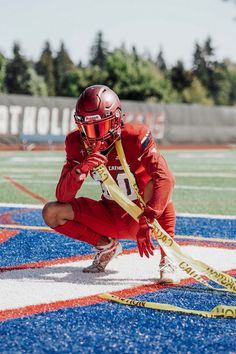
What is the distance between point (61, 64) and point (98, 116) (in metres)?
128

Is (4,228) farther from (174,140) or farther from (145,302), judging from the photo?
(174,140)

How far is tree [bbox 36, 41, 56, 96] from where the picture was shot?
117m

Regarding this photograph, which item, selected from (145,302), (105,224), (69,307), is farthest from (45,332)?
(105,224)

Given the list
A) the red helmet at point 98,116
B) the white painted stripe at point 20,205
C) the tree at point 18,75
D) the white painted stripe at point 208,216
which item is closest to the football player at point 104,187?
the red helmet at point 98,116

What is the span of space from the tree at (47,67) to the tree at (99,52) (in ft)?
50.0

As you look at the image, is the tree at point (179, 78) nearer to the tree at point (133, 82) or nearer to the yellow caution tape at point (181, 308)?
the tree at point (133, 82)

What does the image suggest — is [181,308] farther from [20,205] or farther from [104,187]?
[20,205]

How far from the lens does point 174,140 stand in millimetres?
30969

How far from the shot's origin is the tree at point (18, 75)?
267 feet

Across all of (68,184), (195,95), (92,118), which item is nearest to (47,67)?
(195,95)

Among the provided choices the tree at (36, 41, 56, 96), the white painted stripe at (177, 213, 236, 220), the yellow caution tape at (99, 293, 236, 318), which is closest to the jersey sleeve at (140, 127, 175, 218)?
the yellow caution tape at (99, 293, 236, 318)

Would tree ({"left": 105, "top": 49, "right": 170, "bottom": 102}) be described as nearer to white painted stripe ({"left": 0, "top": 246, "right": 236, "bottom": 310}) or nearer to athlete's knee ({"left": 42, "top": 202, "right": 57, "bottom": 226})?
white painted stripe ({"left": 0, "top": 246, "right": 236, "bottom": 310})

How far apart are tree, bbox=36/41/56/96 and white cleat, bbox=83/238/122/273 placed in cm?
→ 10718

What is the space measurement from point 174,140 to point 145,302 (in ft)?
90.4
